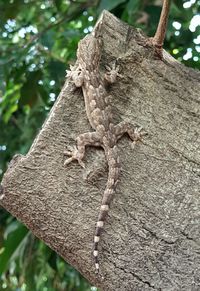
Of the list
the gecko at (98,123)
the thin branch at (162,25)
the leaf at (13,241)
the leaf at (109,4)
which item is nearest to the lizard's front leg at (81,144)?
the gecko at (98,123)

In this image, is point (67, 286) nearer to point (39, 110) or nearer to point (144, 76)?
point (39, 110)

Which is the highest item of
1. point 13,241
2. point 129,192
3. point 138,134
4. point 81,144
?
point 81,144

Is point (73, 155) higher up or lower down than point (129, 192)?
higher up

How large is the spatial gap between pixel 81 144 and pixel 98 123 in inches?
9.9

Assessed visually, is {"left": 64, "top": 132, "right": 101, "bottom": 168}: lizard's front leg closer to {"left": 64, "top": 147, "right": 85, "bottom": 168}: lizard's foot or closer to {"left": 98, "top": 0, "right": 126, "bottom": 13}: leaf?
{"left": 64, "top": 147, "right": 85, "bottom": 168}: lizard's foot

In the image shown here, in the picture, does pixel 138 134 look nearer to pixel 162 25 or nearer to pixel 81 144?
pixel 81 144

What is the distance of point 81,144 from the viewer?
2.95 m

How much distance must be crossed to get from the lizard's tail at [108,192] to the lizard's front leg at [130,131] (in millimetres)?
125

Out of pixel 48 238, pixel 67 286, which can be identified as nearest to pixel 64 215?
pixel 48 238

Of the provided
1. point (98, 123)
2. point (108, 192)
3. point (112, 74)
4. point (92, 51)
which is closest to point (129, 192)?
point (108, 192)

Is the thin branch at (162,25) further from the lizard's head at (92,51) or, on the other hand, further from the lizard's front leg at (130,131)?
the lizard's front leg at (130,131)

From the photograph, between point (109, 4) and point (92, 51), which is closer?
point (92, 51)

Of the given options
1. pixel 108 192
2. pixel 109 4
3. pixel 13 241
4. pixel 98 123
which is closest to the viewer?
pixel 108 192

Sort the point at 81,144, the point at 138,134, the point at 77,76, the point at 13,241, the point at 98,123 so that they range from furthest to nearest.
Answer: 1. the point at 13,241
2. the point at 77,76
3. the point at 98,123
4. the point at 138,134
5. the point at 81,144
